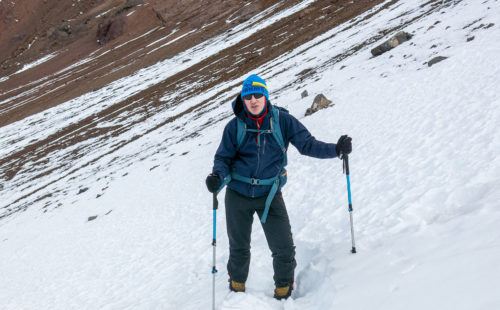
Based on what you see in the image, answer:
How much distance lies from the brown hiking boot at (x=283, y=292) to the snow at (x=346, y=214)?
9 cm

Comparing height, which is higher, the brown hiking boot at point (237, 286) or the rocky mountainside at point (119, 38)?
the rocky mountainside at point (119, 38)

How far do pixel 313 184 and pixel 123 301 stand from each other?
432 cm

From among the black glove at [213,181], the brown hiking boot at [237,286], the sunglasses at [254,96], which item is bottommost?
the brown hiking boot at [237,286]

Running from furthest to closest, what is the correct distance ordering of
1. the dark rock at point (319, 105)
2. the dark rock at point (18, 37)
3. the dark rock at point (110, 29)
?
the dark rock at point (18, 37)
the dark rock at point (110, 29)
the dark rock at point (319, 105)

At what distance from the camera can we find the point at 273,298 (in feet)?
14.6

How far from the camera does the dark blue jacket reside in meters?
4.04

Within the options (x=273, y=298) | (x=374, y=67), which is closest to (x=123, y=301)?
(x=273, y=298)

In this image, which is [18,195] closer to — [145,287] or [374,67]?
[145,287]

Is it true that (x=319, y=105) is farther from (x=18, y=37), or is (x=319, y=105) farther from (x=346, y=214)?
(x=18, y=37)

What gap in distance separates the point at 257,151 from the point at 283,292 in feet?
5.36

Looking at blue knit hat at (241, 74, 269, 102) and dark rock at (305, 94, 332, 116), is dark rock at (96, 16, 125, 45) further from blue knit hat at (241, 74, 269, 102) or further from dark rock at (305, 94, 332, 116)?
blue knit hat at (241, 74, 269, 102)

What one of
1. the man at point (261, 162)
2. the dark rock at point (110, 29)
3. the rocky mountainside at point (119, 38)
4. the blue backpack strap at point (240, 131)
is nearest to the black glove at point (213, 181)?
the man at point (261, 162)

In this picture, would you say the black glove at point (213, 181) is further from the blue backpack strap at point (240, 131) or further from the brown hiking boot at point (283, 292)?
the brown hiking boot at point (283, 292)

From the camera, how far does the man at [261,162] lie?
3994 millimetres
